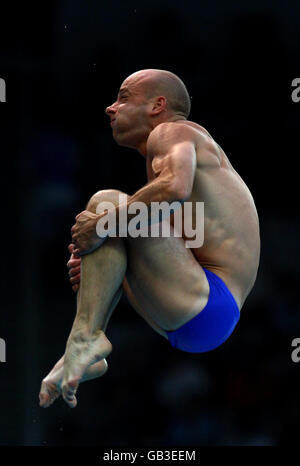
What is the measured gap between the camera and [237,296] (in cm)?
222

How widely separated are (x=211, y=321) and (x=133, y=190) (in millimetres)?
1605

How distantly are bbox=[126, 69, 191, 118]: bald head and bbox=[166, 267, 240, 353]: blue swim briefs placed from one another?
463 mm

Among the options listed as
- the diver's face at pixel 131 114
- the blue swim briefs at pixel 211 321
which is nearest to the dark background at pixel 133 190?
the diver's face at pixel 131 114

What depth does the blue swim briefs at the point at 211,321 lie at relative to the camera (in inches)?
83.8

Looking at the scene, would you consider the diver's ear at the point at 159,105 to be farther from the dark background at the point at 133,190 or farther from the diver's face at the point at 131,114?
the dark background at the point at 133,190

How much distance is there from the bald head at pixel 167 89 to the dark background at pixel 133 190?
135 cm

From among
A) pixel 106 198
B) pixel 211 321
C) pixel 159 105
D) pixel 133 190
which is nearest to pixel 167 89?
pixel 159 105

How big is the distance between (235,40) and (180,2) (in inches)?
12.0

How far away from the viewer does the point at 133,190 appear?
145 inches

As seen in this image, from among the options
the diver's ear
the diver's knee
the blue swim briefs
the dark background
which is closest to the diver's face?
the diver's ear

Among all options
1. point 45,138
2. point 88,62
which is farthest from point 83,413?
point 88,62

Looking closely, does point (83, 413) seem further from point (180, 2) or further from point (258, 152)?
point (180, 2)

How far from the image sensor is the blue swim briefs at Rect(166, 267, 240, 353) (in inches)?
83.8

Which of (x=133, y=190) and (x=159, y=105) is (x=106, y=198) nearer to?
(x=159, y=105)
